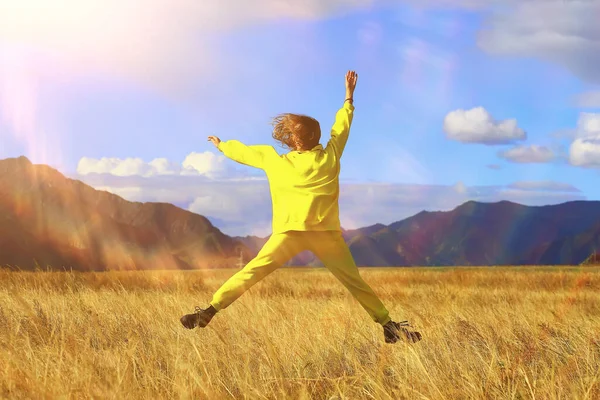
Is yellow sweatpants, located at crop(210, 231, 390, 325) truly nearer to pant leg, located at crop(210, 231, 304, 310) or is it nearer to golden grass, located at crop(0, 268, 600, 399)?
pant leg, located at crop(210, 231, 304, 310)

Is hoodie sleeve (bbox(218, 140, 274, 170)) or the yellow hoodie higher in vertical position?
hoodie sleeve (bbox(218, 140, 274, 170))

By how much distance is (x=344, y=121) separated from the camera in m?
5.90

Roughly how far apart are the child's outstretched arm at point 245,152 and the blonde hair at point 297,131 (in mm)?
163

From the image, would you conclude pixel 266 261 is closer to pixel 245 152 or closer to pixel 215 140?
pixel 245 152

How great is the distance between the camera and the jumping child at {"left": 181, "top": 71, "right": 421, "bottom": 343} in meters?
5.58

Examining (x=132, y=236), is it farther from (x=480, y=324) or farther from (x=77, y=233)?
(x=480, y=324)

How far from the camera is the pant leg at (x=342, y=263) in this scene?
5652 mm

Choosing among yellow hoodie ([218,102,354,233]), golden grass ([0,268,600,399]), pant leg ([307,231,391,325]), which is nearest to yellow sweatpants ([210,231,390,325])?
pant leg ([307,231,391,325])

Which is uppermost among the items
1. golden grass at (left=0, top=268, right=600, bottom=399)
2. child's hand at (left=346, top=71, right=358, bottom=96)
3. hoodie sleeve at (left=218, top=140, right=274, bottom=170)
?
child's hand at (left=346, top=71, right=358, bottom=96)

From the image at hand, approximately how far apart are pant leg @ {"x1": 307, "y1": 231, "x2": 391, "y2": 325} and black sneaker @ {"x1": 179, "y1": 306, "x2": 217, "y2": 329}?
1.09 meters

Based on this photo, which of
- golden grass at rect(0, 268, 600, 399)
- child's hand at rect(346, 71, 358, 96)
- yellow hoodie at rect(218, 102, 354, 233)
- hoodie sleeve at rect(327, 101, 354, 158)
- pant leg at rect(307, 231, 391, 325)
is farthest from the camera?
child's hand at rect(346, 71, 358, 96)

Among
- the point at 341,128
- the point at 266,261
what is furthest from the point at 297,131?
the point at 266,261

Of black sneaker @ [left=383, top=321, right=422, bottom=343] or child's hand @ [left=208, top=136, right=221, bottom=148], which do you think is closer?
black sneaker @ [left=383, top=321, right=422, bottom=343]

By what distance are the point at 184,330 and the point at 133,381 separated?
2.08 meters
